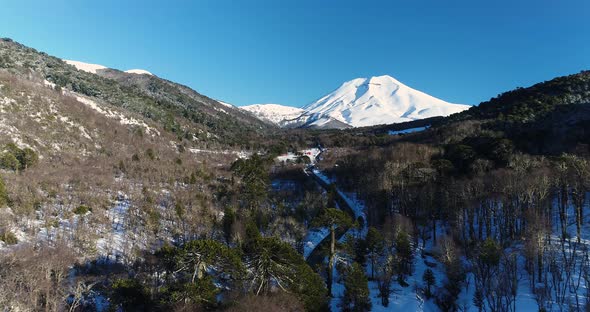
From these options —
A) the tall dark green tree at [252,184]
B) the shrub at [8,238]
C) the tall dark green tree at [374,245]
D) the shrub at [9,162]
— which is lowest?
the tall dark green tree at [374,245]

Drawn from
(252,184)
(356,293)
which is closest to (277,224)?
(252,184)

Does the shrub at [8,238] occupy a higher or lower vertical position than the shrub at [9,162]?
lower

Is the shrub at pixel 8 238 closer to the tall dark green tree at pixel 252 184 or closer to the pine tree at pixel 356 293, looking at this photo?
the tall dark green tree at pixel 252 184

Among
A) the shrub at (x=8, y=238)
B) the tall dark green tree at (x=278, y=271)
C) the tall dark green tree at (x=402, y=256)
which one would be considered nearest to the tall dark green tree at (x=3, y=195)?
the shrub at (x=8, y=238)

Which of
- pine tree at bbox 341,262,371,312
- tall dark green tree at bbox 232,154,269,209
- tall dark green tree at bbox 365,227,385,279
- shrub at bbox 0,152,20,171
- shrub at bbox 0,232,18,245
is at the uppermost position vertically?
shrub at bbox 0,152,20,171

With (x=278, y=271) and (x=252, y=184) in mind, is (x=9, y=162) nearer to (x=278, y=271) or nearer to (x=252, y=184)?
(x=252, y=184)

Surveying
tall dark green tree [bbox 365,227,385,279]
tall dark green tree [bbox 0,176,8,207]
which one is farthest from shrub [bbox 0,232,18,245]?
tall dark green tree [bbox 365,227,385,279]

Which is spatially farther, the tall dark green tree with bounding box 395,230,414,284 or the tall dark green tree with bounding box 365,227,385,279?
the tall dark green tree with bounding box 365,227,385,279

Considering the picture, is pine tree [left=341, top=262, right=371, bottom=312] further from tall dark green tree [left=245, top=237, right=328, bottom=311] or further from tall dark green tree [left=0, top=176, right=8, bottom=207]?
tall dark green tree [left=0, top=176, right=8, bottom=207]
